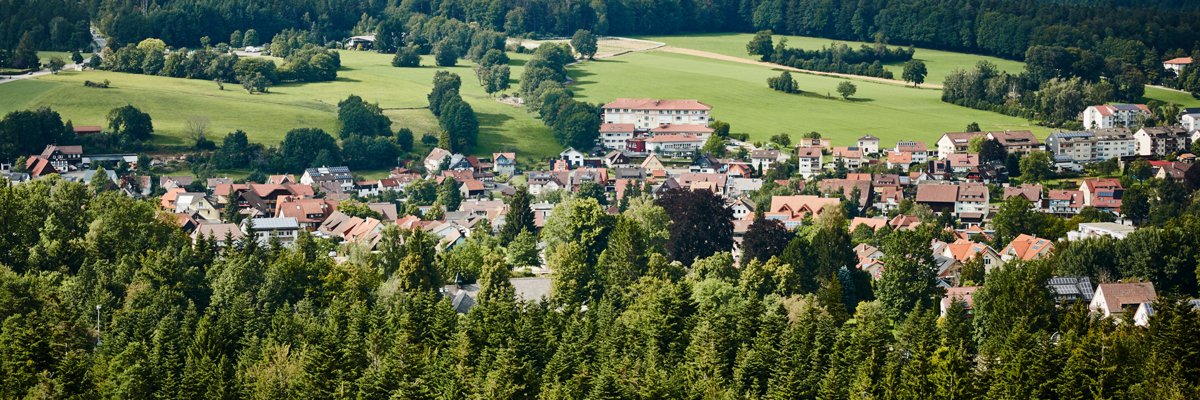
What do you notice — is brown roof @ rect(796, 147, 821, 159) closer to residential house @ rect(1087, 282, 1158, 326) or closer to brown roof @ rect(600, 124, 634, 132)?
brown roof @ rect(600, 124, 634, 132)

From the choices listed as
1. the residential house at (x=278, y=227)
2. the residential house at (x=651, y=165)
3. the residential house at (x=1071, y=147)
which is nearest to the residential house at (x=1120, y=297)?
the residential house at (x=278, y=227)

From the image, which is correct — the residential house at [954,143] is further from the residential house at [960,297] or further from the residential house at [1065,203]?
the residential house at [960,297]

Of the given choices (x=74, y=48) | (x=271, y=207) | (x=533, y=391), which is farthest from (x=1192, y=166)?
(x=74, y=48)

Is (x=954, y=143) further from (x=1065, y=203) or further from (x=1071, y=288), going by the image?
(x=1071, y=288)

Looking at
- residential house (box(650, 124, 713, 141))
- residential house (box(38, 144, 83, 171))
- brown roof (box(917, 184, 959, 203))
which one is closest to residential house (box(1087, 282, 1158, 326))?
brown roof (box(917, 184, 959, 203))

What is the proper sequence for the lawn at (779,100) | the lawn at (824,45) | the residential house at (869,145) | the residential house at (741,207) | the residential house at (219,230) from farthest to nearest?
1. the lawn at (824,45)
2. the lawn at (779,100)
3. the residential house at (869,145)
4. the residential house at (741,207)
5. the residential house at (219,230)

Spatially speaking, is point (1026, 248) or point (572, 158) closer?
point (1026, 248)

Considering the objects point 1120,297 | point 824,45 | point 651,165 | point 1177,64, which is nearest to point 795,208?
point 651,165
